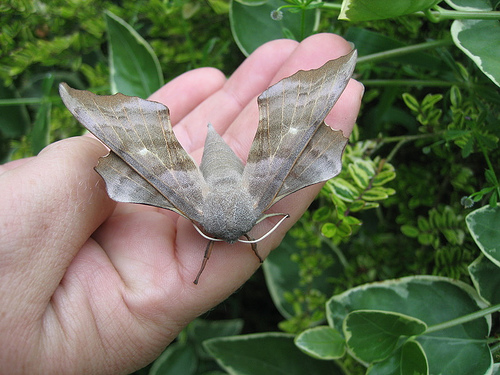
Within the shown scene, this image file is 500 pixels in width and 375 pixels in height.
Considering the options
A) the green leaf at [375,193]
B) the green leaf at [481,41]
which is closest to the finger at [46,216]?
the green leaf at [375,193]

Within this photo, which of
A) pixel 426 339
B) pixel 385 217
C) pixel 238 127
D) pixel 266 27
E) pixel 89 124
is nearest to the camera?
pixel 89 124

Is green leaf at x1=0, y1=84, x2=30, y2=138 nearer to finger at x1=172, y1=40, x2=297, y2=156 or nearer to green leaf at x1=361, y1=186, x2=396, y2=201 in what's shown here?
finger at x1=172, y1=40, x2=297, y2=156

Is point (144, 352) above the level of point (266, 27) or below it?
below

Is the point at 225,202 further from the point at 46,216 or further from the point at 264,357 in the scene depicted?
the point at 264,357

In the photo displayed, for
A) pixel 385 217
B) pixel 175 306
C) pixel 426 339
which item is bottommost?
pixel 385 217

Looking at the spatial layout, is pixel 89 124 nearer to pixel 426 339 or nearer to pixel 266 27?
pixel 266 27

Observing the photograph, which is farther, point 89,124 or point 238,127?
point 238,127

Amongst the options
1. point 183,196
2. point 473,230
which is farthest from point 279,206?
point 473,230
